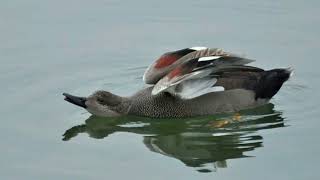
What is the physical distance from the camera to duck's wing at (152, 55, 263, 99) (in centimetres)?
1071

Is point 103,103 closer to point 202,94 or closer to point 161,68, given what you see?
point 161,68

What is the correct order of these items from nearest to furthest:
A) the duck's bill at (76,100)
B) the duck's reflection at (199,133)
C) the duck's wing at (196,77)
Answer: the duck's reflection at (199,133) < the duck's wing at (196,77) < the duck's bill at (76,100)

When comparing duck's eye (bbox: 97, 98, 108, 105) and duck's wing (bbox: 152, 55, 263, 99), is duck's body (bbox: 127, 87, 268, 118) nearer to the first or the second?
duck's wing (bbox: 152, 55, 263, 99)

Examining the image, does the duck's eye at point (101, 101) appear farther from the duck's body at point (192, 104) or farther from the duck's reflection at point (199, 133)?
the duck's body at point (192, 104)

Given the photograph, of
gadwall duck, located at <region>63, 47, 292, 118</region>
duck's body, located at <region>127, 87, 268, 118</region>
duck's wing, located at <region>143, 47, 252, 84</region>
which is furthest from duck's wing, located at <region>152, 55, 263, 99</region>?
duck's wing, located at <region>143, 47, 252, 84</region>

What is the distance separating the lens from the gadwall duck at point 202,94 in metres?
11.0

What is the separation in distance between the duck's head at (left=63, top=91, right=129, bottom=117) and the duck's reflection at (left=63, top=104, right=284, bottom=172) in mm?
89

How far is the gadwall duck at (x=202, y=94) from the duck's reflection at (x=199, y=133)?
0.36ft

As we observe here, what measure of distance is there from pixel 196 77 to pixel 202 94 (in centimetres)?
37

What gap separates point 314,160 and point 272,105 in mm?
1849

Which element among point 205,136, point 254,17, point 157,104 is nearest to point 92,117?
point 157,104

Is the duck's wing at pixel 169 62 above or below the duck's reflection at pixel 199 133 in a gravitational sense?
above

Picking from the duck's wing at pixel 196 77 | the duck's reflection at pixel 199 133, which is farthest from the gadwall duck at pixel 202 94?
the duck's reflection at pixel 199 133

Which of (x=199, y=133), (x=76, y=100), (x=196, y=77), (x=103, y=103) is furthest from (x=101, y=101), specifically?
(x=199, y=133)
